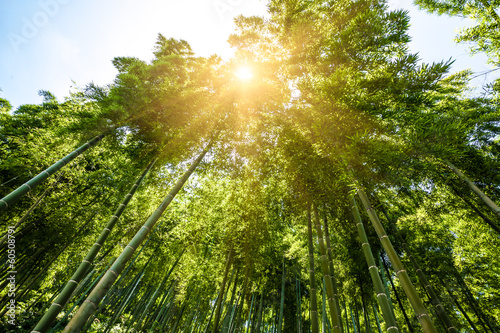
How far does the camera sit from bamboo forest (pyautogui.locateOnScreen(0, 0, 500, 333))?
3445 mm

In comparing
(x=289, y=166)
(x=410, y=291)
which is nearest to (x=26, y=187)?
(x=289, y=166)

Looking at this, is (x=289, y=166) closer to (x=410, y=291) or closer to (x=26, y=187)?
(x=410, y=291)

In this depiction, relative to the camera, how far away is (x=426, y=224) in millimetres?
4910

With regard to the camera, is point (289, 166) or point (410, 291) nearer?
point (410, 291)

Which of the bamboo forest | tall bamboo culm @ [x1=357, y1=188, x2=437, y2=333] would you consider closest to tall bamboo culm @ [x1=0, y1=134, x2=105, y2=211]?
the bamboo forest

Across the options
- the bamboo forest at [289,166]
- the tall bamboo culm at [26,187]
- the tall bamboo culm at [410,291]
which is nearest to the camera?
the tall bamboo culm at [410,291]

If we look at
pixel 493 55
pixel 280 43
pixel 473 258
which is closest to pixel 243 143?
pixel 280 43

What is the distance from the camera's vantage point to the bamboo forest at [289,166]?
3.45m

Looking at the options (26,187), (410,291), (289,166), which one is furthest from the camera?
(289,166)

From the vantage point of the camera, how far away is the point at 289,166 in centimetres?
454

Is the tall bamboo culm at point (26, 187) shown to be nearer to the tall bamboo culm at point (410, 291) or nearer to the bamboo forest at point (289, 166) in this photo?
the bamboo forest at point (289, 166)

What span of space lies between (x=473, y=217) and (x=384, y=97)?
13.5 feet

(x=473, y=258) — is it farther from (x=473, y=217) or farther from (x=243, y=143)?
(x=243, y=143)

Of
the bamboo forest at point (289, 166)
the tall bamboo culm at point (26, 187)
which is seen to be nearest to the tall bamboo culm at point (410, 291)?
the bamboo forest at point (289, 166)
